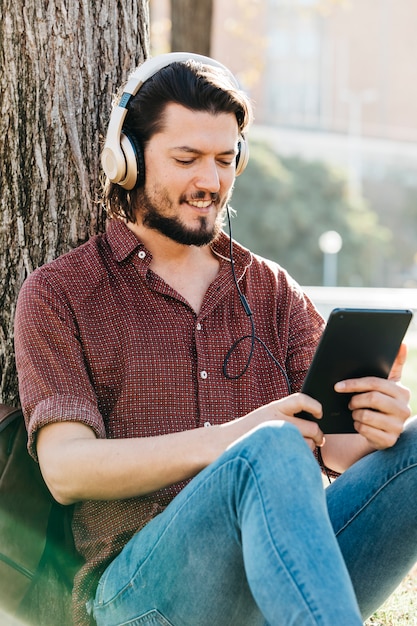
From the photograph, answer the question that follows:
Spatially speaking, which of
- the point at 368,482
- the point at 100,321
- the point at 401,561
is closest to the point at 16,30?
the point at 100,321

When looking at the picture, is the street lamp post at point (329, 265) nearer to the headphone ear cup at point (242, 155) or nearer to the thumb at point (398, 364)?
the headphone ear cup at point (242, 155)

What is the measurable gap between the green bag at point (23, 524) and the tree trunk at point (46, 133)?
0.53m

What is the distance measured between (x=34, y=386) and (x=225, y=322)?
0.65 meters

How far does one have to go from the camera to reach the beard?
2.73 metres

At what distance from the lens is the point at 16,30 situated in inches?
118

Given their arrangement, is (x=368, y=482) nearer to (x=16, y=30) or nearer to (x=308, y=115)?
(x=16, y=30)

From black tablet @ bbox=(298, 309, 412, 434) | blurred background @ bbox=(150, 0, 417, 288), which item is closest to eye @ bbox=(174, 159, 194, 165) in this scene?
black tablet @ bbox=(298, 309, 412, 434)

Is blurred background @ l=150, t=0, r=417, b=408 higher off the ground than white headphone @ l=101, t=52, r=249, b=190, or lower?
lower

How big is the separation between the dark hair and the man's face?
0.02 m


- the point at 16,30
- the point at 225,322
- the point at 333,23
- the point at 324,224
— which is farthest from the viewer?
the point at 333,23

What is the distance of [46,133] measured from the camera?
9.87 feet

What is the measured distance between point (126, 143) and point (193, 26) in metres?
6.65

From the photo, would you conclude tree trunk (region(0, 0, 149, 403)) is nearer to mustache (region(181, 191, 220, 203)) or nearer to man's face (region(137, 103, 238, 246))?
man's face (region(137, 103, 238, 246))

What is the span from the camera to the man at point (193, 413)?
1.96m
